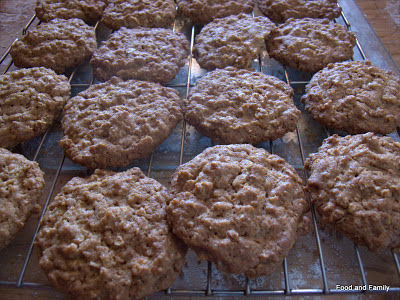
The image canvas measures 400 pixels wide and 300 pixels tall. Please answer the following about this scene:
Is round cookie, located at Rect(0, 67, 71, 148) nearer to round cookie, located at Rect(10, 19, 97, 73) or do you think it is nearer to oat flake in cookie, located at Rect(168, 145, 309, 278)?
round cookie, located at Rect(10, 19, 97, 73)

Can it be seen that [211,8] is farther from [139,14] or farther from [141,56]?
[141,56]

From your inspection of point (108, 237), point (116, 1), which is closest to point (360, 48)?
point (116, 1)

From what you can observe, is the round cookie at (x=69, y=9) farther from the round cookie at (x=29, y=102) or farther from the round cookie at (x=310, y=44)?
the round cookie at (x=310, y=44)

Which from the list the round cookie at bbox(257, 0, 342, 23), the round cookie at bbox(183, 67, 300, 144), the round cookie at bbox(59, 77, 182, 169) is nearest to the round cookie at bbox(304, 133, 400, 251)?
the round cookie at bbox(183, 67, 300, 144)

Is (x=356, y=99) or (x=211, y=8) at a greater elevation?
(x=211, y=8)

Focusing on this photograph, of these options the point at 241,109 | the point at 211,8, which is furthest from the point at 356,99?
the point at 211,8

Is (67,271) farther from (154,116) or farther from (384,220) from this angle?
(384,220)
